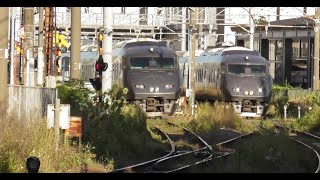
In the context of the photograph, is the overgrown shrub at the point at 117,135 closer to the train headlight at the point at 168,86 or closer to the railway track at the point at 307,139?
the railway track at the point at 307,139

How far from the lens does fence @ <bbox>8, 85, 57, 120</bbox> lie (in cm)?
1660

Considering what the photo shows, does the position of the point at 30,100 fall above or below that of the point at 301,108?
above

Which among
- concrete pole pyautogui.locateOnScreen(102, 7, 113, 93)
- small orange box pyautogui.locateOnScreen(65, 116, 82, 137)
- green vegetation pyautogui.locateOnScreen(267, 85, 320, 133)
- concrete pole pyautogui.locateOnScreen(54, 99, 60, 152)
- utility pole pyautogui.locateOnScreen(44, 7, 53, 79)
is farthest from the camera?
green vegetation pyautogui.locateOnScreen(267, 85, 320, 133)

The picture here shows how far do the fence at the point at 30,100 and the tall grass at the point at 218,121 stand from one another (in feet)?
28.9

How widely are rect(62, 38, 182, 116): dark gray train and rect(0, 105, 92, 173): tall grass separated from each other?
48.5 feet

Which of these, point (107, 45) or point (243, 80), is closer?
point (107, 45)

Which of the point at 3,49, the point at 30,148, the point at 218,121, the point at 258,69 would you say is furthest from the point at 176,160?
the point at 258,69

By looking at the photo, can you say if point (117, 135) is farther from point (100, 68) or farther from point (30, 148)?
point (30, 148)

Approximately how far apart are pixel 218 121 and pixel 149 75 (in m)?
4.20

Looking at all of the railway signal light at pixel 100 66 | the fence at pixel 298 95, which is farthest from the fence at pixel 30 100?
the fence at pixel 298 95

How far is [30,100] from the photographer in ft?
58.9

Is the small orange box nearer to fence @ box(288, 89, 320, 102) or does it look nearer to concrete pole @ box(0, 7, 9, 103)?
concrete pole @ box(0, 7, 9, 103)

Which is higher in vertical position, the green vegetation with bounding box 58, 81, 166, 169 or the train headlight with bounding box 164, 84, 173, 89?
the train headlight with bounding box 164, 84, 173, 89

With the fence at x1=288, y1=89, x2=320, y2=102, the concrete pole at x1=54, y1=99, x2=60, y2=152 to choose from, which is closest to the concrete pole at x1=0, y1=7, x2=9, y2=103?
the concrete pole at x1=54, y1=99, x2=60, y2=152
